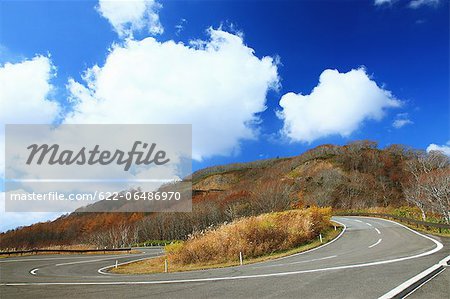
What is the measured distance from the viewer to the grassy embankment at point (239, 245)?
2162 centimetres

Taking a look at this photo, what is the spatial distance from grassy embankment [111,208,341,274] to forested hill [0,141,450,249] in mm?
21739

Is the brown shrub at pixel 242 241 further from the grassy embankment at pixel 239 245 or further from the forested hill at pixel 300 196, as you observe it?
the forested hill at pixel 300 196

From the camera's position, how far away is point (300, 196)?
291ft

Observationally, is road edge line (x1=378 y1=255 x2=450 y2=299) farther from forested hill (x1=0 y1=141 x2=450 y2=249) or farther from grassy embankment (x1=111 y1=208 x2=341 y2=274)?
forested hill (x1=0 y1=141 x2=450 y2=249)

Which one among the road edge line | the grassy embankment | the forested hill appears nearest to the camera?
the road edge line

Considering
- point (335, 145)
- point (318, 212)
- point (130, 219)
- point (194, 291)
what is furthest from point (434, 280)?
point (335, 145)

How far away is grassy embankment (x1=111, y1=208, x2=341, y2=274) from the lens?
21.6 meters

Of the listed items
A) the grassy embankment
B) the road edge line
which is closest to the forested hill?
the grassy embankment

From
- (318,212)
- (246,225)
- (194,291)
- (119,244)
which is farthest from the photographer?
(119,244)

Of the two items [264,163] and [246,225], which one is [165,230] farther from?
[264,163]

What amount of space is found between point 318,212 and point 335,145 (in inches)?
4739

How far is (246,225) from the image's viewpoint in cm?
2362

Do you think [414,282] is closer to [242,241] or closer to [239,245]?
[239,245]

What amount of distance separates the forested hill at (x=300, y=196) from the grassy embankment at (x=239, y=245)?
21.7m
